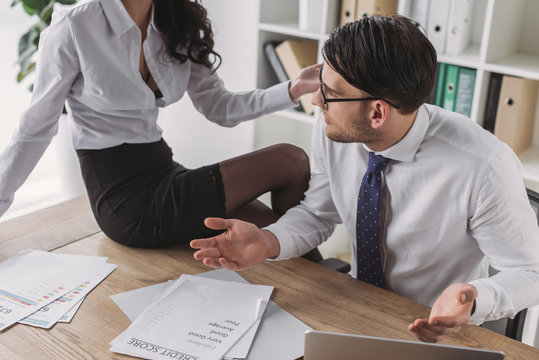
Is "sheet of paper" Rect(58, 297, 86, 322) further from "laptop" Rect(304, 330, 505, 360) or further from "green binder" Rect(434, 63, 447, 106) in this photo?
"green binder" Rect(434, 63, 447, 106)

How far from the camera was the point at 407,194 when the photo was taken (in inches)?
57.8

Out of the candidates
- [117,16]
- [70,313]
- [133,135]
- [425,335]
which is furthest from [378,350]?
[117,16]

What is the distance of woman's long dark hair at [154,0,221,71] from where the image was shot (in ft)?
6.46

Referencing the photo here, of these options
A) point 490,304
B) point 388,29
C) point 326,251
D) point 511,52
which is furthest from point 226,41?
point 490,304

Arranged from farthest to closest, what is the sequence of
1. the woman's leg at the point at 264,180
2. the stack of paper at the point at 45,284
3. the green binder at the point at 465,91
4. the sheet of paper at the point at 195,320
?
the green binder at the point at 465,91 → the woman's leg at the point at 264,180 → the stack of paper at the point at 45,284 → the sheet of paper at the point at 195,320

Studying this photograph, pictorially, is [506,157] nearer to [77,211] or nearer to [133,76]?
[133,76]

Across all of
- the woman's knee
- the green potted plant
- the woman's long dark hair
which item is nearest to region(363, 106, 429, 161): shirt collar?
the woman's knee

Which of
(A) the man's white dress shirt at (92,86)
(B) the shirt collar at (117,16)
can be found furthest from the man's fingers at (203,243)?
(B) the shirt collar at (117,16)

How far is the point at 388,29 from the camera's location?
131 centimetres

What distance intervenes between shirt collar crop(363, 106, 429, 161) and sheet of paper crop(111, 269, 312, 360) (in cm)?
45

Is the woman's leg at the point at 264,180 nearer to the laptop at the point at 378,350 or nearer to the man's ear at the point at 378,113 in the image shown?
the man's ear at the point at 378,113

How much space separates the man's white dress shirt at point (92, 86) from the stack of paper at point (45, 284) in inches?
9.0

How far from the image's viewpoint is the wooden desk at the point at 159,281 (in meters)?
1.21

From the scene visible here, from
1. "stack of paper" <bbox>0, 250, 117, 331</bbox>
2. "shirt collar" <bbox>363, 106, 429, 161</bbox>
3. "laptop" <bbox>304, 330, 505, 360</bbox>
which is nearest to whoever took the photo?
"laptop" <bbox>304, 330, 505, 360</bbox>
